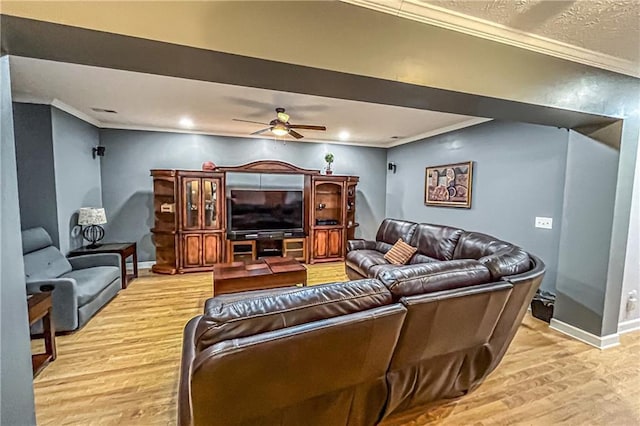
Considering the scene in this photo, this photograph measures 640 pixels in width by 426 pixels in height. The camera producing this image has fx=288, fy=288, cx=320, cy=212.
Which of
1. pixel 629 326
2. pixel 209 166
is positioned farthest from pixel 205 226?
pixel 629 326

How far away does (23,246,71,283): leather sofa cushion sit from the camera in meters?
2.97

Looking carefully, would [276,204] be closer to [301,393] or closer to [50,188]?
[50,188]

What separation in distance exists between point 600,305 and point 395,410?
2.38m

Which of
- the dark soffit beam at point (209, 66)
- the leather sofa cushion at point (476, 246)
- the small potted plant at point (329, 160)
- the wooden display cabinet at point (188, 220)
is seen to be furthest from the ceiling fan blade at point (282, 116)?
the leather sofa cushion at point (476, 246)

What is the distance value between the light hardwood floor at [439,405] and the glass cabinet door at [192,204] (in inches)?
80.0

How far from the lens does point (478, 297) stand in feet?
5.48

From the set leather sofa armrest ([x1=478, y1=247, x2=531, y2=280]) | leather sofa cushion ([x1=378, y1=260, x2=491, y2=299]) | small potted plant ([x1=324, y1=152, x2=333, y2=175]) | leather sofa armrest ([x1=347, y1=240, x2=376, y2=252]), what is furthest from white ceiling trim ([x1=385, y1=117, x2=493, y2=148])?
leather sofa cushion ([x1=378, y1=260, x2=491, y2=299])

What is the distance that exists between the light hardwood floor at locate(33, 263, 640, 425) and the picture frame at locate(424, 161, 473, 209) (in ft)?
6.84

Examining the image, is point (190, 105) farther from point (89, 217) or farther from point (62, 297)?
point (62, 297)

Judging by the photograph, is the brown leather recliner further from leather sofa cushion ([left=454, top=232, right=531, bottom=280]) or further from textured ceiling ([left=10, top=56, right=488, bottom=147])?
textured ceiling ([left=10, top=56, right=488, bottom=147])

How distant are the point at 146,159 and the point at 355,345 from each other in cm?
518

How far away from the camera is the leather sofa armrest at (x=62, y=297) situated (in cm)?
267

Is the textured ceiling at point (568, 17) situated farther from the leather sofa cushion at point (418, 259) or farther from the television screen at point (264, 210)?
the television screen at point (264, 210)

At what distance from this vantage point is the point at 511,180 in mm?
3850
